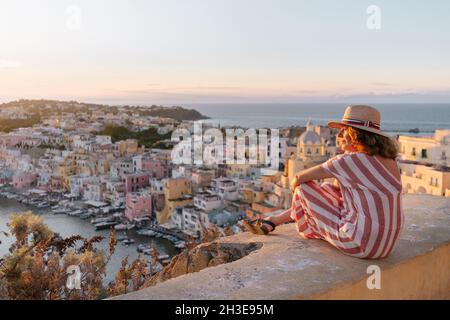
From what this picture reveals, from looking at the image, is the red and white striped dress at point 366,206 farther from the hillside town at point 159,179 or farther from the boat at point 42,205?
the boat at point 42,205

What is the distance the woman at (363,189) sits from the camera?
1.76 m

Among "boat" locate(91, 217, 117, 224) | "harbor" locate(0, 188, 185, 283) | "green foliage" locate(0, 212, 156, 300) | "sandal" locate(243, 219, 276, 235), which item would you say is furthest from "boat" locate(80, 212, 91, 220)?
"sandal" locate(243, 219, 276, 235)

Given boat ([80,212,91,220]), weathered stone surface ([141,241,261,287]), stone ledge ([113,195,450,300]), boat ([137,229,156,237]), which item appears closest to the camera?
stone ledge ([113,195,450,300])

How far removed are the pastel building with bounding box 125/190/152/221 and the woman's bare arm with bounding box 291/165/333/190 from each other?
67.1ft

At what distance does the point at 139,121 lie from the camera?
53.0 m

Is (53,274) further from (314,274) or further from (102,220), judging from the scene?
(102,220)

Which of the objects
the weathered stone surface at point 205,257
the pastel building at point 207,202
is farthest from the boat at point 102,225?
the weathered stone surface at point 205,257

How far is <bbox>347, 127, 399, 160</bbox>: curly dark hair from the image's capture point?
70.2 inches

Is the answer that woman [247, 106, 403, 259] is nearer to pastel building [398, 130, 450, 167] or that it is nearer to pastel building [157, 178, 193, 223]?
pastel building [398, 130, 450, 167]

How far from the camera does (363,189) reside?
177 cm

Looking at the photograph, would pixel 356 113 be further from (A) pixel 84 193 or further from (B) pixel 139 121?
(B) pixel 139 121

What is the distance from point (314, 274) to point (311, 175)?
1.33ft
